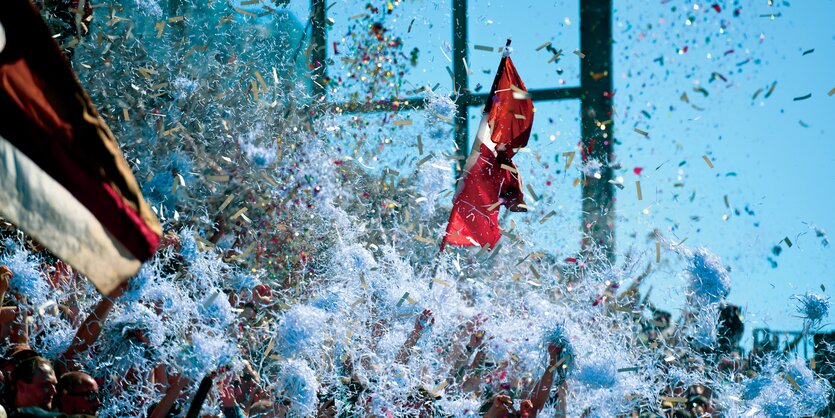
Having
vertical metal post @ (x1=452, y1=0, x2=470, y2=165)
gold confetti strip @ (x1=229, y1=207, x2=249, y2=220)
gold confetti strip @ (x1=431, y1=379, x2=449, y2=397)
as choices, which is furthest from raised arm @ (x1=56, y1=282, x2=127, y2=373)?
vertical metal post @ (x1=452, y1=0, x2=470, y2=165)

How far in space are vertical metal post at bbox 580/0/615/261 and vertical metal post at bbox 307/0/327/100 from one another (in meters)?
1.78

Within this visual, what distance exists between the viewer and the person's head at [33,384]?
3.19 meters

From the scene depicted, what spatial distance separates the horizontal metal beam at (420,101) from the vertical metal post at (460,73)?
0.05 m

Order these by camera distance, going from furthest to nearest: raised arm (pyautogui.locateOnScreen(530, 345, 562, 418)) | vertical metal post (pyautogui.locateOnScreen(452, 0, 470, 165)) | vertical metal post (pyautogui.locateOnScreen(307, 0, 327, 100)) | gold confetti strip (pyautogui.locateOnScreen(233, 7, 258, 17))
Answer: vertical metal post (pyautogui.locateOnScreen(307, 0, 327, 100)), vertical metal post (pyautogui.locateOnScreen(452, 0, 470, 165)), gold confetti strip (pyautogui.locateOnScreen(233, 7, 258, 17)), raised arm (pyautogui.locateOnScreen(530, 345, 562, 418))

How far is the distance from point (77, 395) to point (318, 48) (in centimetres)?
354

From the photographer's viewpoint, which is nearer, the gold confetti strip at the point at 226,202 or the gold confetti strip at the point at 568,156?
the gold confetti strip at the point at 226,202

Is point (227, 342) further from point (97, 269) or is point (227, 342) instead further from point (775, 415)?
point (775, 415)

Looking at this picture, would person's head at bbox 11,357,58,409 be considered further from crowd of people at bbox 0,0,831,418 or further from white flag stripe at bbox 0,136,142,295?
white flag stripe at bbox 0,136,142,295

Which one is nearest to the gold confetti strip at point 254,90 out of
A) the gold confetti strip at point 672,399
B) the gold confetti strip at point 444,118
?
the gold confetti strip at point 444,118

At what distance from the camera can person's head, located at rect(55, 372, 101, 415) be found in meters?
3.27

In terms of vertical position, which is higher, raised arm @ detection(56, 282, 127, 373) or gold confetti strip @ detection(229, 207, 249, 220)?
gold confetti strip @ detection(229, 207, 249, 220)

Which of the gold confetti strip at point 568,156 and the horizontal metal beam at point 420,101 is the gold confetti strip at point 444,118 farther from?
the gold confetti strip at point 568,156

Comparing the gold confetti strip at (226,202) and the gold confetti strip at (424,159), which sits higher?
the gold confetti strip at (424,159)

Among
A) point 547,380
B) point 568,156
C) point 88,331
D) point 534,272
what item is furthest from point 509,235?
point 88,331
